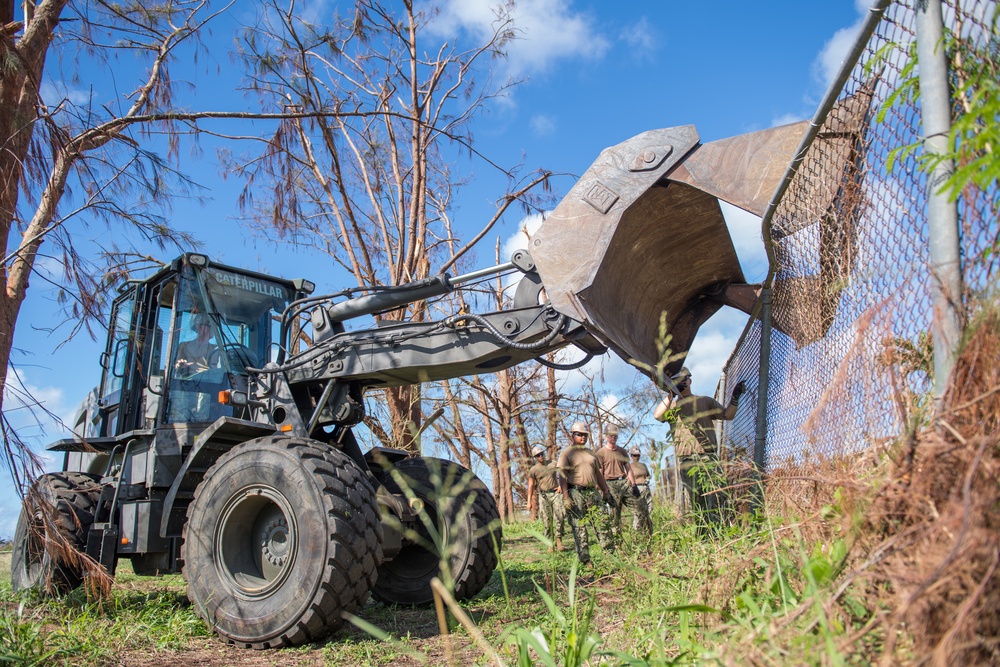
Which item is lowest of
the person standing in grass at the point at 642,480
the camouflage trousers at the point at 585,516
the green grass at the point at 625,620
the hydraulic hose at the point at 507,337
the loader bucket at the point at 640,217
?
the green grass at the point at 625,620

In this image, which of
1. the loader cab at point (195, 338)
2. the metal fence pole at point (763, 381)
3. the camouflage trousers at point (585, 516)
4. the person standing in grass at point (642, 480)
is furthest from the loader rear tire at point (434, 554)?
the person standing in grass at point (642, 480)

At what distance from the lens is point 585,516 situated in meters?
5.94

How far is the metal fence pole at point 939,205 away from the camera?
2016mm

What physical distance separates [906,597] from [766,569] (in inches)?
47.6

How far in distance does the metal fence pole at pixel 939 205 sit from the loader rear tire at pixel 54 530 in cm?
434

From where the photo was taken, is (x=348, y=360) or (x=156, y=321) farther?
(x=156, y=321)

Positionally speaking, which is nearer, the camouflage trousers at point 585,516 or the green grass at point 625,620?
the green grass at point 625,620

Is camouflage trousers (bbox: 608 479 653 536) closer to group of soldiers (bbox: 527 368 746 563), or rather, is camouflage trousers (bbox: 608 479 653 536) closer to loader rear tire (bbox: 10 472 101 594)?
group of soldiers (bbox: 527 368 746 563)

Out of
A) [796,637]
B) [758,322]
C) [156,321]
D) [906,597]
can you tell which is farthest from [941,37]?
[156,321]

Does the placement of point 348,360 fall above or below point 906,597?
above

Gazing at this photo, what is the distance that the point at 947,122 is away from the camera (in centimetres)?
209

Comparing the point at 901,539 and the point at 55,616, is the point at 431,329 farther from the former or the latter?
the point at 901,539

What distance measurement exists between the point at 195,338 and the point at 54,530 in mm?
2669

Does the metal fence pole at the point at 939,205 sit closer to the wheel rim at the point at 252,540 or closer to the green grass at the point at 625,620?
the green grass at the point at 625,620
